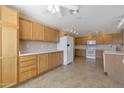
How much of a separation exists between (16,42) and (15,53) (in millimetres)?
289

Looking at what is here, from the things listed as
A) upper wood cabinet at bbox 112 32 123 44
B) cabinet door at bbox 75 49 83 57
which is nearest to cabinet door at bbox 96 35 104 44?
upper wood cabinet at bbox 112 32 123 44

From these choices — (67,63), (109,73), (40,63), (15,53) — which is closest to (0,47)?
(15,53)

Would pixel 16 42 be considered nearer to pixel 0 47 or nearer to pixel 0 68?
pixel 0 47

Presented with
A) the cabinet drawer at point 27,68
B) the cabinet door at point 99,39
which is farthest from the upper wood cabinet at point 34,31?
the cabinet door at point 99,39

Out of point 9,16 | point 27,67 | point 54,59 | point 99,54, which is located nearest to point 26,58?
point 27,67

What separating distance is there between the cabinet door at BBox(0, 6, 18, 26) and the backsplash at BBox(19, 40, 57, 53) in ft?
4.28

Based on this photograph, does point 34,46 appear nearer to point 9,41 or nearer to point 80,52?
point 9,41

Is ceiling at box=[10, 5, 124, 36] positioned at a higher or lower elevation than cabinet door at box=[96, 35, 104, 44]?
higher

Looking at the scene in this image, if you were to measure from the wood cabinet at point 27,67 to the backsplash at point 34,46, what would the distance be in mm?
671

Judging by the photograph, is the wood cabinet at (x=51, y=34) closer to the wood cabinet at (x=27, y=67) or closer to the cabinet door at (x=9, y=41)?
the wood cabinet at (x=27, y=67)

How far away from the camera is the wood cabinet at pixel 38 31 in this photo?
443 centimetres

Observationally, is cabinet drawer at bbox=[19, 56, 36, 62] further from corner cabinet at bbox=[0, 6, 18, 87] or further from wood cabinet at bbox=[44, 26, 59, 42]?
wood cabinet at bbox=[44, 26, 59, 42]

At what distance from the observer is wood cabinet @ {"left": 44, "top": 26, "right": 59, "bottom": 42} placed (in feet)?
17.4

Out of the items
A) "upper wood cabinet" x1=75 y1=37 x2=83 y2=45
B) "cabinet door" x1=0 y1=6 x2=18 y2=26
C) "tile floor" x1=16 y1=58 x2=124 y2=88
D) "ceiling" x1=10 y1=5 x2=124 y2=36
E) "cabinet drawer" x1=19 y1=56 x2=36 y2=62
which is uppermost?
"ceiling" x1=10 y1=5 x2=124 y2=36
